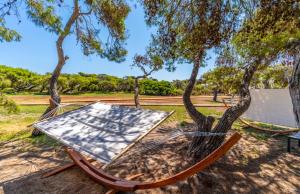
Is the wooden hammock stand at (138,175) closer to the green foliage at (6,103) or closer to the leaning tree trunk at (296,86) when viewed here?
the leaning tree trunk at (296,86)

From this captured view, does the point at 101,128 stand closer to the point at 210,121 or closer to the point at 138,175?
the point at 138,175

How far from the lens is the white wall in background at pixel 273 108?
8709 mm

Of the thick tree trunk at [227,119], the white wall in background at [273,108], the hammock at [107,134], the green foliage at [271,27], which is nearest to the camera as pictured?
the hammock at [107,134]

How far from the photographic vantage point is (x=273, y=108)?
9.37 metres

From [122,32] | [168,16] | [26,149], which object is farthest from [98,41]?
[26,149]

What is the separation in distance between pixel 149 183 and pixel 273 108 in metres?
7.92

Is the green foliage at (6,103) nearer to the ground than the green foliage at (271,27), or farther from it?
nearer to the ground

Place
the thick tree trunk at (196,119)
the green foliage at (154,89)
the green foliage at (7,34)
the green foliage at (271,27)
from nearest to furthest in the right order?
the green foliage at (271,27) < the thick tree trunk at (196,119) < the green foliage at (7,34) < the green foliage at (154,89)

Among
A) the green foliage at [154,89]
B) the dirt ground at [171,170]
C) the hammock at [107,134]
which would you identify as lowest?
the dirt ground at [171,170]

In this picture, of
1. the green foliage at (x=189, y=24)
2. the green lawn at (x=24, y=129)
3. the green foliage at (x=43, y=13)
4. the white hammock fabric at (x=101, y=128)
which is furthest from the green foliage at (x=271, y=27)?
the green foliage at (x=43, y=13)

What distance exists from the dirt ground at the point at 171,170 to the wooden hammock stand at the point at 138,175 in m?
0.19

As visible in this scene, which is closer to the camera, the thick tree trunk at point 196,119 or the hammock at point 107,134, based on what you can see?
the hammock at point 107,134

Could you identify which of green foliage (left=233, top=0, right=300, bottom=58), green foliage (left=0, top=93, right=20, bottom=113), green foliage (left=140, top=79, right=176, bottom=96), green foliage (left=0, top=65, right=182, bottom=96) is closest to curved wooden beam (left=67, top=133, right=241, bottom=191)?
green foliage (left=233, top=0, right=300, bottom=58)

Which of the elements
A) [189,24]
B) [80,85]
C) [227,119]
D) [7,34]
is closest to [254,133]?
[227,119]
